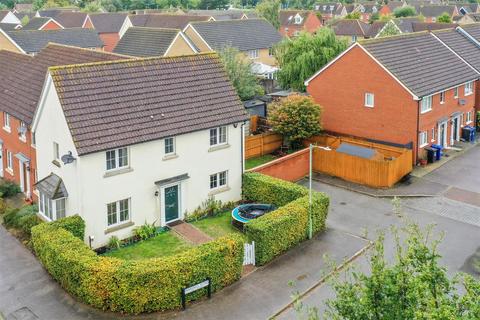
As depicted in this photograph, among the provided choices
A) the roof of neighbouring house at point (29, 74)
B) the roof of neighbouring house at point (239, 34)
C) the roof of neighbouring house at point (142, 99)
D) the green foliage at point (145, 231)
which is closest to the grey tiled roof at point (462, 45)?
the roof of neighbouring house at point (239, 34)

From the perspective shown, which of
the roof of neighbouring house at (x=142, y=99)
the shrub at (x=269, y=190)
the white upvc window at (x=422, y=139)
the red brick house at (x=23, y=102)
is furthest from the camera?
the white upvc window at (x=422, y=139)

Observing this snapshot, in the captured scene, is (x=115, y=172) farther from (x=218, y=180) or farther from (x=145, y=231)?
(x=218, y=180)

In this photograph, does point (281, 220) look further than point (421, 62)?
No

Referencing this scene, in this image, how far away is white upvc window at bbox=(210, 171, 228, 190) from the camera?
1171 inches

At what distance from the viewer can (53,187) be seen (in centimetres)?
2589

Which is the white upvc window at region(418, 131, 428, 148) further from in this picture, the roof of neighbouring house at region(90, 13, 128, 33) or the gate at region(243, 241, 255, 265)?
the roof of neighbouring house at region(90, 13, 128, 33)

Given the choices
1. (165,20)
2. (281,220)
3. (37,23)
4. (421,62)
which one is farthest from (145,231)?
(37,23)

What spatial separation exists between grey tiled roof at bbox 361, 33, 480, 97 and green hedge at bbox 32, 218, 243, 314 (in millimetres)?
20877

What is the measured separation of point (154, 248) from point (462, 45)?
35.5m

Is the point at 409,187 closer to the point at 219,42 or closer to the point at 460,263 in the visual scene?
the point at 460,263

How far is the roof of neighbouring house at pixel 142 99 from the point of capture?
24766mm

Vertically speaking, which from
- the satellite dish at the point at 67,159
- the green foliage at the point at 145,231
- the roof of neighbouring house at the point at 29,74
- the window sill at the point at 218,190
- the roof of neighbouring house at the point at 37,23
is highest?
the roof of neighbouring house at the point at 37,23

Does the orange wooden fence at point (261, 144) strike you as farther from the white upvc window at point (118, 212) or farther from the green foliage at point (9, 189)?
the green foliage at point (9, 189)

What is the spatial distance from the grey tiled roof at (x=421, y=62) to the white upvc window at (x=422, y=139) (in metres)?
2.87
